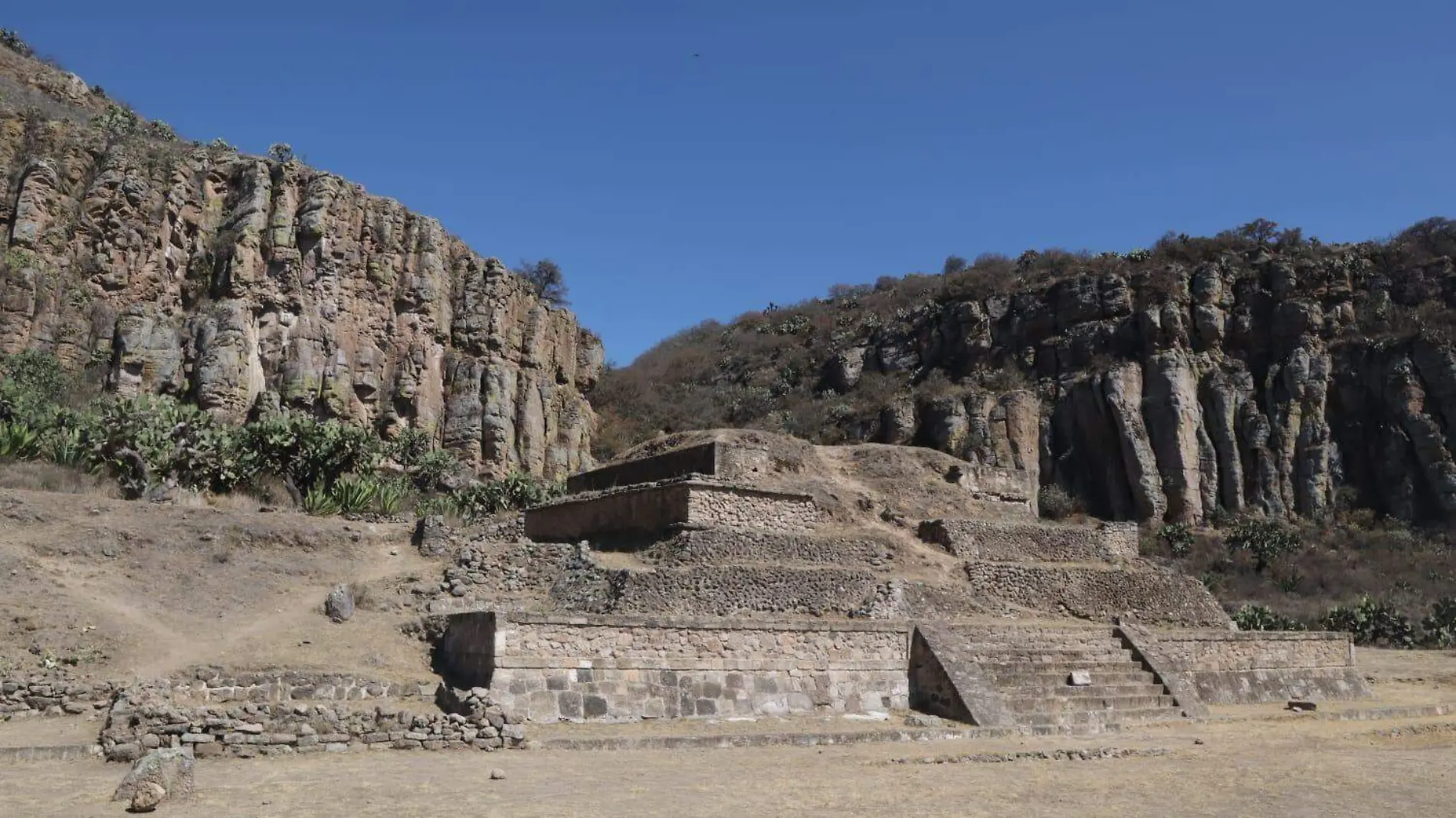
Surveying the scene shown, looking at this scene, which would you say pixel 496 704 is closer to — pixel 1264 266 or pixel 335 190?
pixel 335 190

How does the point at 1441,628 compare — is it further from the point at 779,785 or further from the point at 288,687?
the point at 288,687

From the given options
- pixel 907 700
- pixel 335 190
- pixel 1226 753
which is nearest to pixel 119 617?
pixel 907 700

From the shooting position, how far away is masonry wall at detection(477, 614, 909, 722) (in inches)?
568

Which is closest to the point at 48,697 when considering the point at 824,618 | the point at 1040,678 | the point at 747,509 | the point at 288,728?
the point at 288,728

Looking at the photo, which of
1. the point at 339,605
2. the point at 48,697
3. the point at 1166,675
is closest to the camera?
the point at 48,697

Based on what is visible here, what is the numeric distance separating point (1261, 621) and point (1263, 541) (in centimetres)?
1424

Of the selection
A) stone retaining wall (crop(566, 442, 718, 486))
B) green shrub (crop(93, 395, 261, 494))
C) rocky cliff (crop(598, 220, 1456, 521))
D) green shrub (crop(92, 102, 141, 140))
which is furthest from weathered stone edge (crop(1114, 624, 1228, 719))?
green shrub (crop(92, 102, 141, 140))

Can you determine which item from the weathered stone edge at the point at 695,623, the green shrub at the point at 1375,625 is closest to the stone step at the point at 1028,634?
the weathered stone edge at the point at 695,623

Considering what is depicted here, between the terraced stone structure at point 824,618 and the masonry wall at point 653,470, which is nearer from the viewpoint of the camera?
the terraced stone structure at point 824,618

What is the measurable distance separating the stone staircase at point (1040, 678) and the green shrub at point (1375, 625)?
20306 millimetres

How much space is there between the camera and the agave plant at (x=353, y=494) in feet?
93.2

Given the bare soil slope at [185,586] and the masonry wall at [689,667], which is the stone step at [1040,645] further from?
the bare soil slope at [185,586]

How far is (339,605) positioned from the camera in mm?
18297

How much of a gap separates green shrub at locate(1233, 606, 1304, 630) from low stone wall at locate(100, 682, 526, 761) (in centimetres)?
2765
